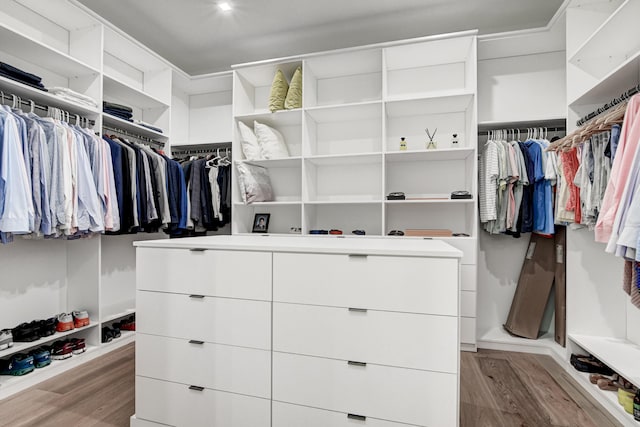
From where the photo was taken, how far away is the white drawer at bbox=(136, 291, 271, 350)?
1.38m

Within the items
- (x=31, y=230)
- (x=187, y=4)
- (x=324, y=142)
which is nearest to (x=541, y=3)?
(x=324, y=142)

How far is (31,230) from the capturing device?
1898 mm

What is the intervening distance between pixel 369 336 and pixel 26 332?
2.33 meters

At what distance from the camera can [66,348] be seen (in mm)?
2273

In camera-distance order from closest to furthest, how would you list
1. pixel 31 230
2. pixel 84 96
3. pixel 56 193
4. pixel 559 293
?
1. pixel 31 230
2. pixel 56 193
3. pixel 84 96
4. pixel 559 293

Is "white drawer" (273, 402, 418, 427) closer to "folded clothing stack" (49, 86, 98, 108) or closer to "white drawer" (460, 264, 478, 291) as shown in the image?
"white drawer" (460, 264, 478, 291)

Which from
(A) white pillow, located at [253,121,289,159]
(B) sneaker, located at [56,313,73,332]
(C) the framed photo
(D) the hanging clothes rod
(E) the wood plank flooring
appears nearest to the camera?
(E) the wood plank flooring

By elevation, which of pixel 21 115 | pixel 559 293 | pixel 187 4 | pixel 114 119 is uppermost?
pixel 187 4

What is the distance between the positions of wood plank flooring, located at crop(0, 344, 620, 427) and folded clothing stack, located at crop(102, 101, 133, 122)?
6.44 feet

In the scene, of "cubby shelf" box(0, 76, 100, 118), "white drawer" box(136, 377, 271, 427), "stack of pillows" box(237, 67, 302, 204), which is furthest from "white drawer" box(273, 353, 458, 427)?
"cubby shelf" box(0, 76, 100, 118)

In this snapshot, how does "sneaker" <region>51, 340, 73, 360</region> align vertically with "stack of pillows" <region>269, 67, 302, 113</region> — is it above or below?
below

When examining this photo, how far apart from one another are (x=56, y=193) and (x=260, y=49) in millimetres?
2308

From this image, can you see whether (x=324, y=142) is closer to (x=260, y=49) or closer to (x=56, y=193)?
(x=260, y=49)

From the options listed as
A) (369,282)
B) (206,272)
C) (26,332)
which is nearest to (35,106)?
(26,332)
